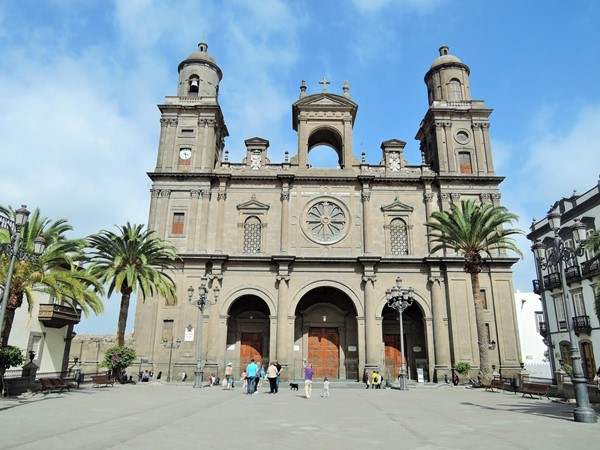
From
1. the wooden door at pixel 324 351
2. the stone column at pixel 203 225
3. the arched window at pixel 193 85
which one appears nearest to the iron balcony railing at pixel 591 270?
the wooden door at pixel 324 351

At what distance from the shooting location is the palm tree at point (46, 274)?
19.2 m

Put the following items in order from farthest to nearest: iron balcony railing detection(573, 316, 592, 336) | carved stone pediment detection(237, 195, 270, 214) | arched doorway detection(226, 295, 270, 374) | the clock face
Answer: the clock face < carved stone pediment detection(237, 195, 270, 214) < arched doorway detection(226, 295, 270, 374) < iron balcony railing detection(573, 316, 592, 336)

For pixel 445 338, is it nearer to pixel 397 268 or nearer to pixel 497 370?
pixel 497 370

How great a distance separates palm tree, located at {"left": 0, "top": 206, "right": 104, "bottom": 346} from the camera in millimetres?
19172

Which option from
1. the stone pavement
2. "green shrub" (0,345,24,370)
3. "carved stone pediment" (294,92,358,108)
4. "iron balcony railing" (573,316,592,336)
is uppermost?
"carved stone pediment" (294,92,358,108)

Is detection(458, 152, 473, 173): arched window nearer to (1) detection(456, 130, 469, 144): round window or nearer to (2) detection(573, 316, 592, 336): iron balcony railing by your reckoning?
(1) detection(456, 130, 469, 144): round window

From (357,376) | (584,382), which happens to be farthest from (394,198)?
(584,382)

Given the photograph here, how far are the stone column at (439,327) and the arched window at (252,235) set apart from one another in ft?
45.0

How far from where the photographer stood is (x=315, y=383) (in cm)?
3000

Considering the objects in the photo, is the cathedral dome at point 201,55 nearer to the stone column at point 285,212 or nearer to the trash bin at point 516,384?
the stone column at point 285,212

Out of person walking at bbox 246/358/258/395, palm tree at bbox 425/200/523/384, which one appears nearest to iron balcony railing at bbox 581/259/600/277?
palm tree at bbox 425/200/523/384

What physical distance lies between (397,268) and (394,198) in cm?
599

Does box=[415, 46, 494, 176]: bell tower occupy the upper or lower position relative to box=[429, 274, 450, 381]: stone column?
upper

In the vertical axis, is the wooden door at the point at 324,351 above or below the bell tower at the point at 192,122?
below
